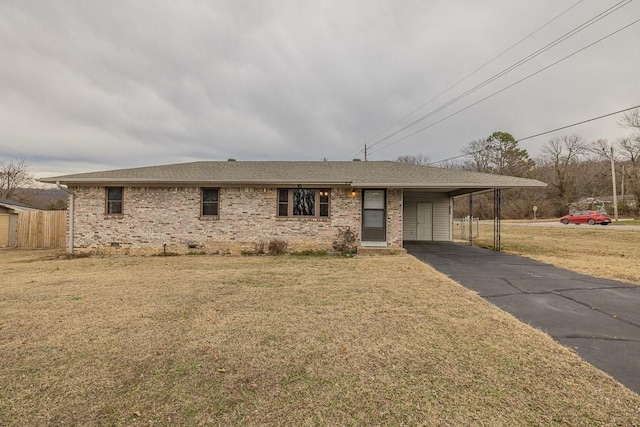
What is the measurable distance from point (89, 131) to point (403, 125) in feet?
82.1

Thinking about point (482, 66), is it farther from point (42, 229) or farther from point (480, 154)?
point (480, 154)

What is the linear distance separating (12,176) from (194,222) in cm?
4086

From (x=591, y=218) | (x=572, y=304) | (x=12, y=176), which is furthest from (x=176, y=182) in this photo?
(x=12, y=176)

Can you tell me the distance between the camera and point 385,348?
347 centimetres

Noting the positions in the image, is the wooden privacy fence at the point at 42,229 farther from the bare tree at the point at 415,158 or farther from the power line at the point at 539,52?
the bare tree at the point at 415,158

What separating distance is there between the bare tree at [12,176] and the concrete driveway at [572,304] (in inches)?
1905

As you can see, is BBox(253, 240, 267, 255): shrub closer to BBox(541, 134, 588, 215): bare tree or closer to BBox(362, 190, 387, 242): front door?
BBox(362, 190, 387, 242): front door

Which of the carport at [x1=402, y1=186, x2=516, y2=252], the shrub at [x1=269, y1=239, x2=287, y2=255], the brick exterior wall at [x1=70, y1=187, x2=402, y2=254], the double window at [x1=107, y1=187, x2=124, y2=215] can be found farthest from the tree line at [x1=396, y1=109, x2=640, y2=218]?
the double window at [x1=107, y1=187, x2=124, y2=215]

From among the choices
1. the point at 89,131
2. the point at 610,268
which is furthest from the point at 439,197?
the point at 89,131

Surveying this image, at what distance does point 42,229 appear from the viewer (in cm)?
1492

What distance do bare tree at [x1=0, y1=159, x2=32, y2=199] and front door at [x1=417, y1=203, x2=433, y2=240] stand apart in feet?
149

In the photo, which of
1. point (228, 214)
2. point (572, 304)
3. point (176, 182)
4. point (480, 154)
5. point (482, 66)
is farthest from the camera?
point (480, 154)

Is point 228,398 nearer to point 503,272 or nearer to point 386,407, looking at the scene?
point 386,407

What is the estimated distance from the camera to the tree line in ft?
128
